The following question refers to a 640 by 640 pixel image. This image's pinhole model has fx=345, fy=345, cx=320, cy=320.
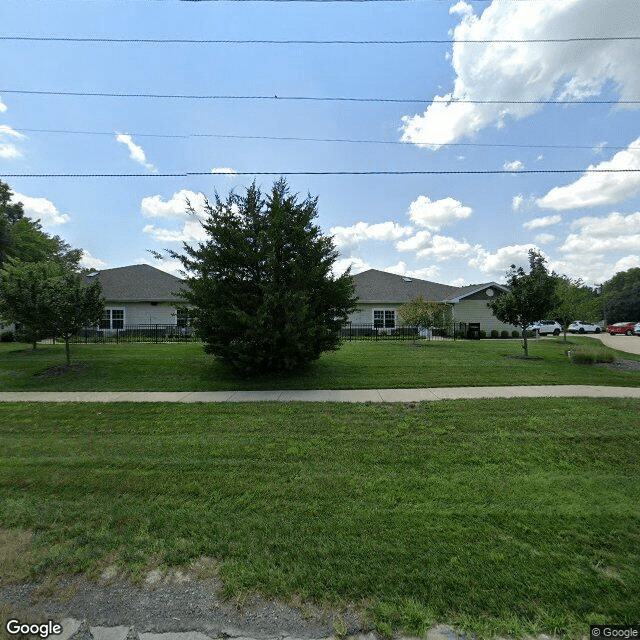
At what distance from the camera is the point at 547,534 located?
2768 mm

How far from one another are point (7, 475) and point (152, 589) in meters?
2.86

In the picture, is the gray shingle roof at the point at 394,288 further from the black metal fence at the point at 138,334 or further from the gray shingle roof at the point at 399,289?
the black metal fence at the point at 138,334

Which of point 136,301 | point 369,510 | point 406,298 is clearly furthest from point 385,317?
point 369,510

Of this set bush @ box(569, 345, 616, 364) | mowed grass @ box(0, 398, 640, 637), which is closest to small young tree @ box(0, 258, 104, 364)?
mowed grass @ box(0, 398, 640, 637)

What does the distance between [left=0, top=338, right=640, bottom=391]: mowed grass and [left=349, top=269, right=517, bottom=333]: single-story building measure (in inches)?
550

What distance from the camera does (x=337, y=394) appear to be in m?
7.56

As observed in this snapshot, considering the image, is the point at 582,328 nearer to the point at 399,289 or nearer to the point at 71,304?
the point at 399,289

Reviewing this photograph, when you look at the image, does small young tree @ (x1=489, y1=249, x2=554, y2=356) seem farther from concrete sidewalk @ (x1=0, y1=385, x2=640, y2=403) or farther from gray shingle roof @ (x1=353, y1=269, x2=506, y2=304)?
gray shingle roof @ (x1=353, y1=269, x2=506, y2=304)

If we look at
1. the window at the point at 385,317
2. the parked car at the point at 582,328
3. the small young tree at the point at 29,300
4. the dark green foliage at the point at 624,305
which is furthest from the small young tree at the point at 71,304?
the dark green foliage at the point at 624,305

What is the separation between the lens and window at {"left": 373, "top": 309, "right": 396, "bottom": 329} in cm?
2661

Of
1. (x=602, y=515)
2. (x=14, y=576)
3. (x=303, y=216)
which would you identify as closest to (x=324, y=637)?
(x=14, y=576)

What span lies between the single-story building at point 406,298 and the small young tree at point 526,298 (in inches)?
463

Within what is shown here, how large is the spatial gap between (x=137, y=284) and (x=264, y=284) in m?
20.6
